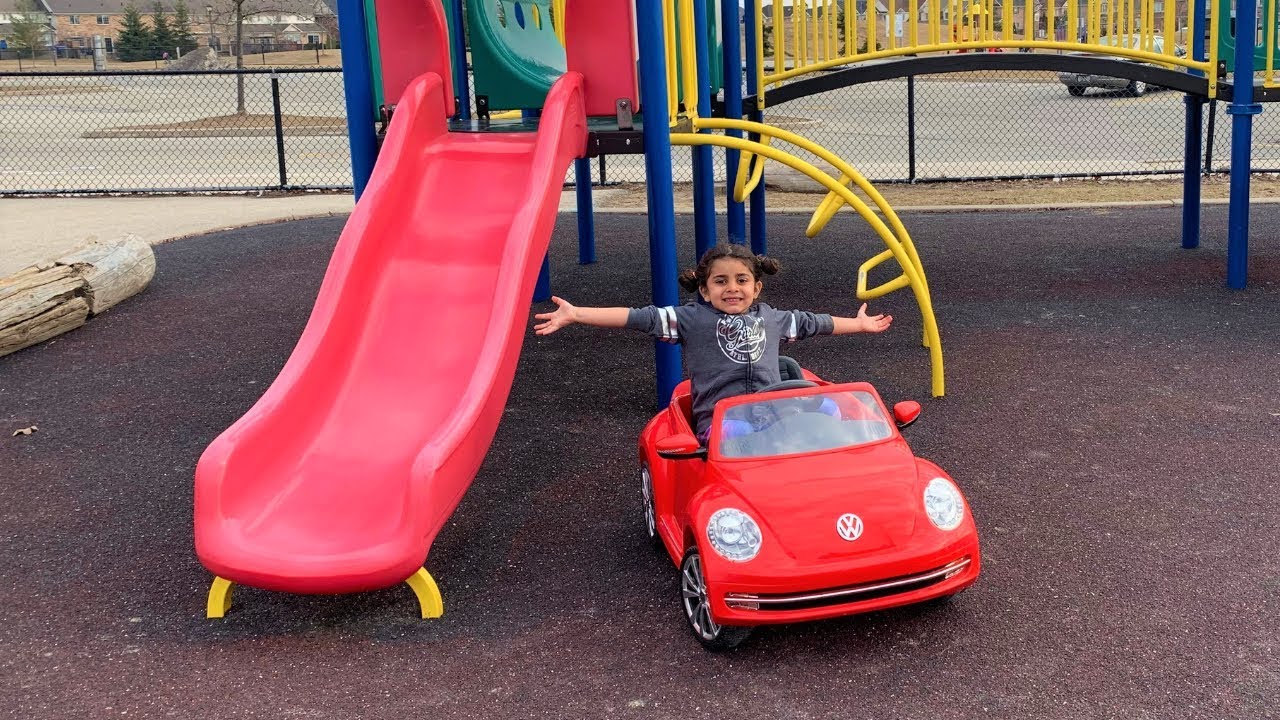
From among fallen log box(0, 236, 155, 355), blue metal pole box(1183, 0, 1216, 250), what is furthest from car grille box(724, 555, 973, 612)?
blue metal pole box(1183, 0, 1216, 250)

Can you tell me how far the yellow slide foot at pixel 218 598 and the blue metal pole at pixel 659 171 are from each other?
8.09 feet

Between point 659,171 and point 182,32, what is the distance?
203 ft

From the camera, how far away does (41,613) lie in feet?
14.7

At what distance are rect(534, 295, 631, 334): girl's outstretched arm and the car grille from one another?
130 cm

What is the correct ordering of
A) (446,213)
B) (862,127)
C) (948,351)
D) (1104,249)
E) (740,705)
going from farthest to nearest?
(862,127) → (1104,249) → (948,351) → (446,213) → (740,705)

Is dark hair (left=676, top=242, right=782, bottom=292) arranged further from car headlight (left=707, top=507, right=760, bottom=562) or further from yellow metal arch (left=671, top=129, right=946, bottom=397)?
yellow metal arch (left=671, top=129, right=946, bottom=397)

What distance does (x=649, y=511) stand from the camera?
493 cm

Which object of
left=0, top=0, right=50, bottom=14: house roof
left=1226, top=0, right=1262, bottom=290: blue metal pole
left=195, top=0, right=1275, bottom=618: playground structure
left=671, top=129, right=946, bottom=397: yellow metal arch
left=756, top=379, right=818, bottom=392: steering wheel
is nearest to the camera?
left=195, top=0, right=1275, bottom=618: playground structure

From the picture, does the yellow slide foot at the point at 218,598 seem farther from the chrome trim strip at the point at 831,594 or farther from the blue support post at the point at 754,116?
the blue support post at the point at 754,116

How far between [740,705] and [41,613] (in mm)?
2517

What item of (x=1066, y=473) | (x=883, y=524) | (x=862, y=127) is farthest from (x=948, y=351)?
(x=862, y=127)

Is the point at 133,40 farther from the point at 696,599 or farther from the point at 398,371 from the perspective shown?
the point at 696,599

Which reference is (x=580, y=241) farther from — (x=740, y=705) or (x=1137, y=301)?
(x=740, y=705)

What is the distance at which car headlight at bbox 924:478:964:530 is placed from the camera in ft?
13.1
